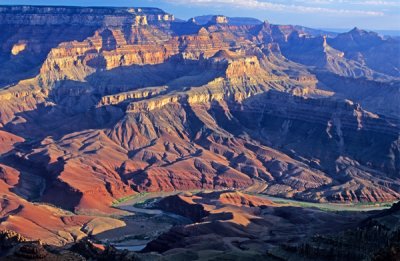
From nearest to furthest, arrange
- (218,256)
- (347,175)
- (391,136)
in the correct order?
(218,256) < (347,175) < (391,136)

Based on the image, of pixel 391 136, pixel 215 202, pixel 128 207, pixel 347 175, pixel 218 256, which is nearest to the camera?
pixel 218 256

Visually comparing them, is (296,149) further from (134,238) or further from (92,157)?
(134,238)

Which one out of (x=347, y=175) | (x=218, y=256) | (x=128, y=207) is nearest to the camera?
(x=218, y=256)

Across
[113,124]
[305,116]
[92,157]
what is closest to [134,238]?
[92,157]

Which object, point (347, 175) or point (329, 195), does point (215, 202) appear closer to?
point (329, 195)

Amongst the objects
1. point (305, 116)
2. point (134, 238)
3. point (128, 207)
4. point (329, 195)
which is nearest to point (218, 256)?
point (134, 238)

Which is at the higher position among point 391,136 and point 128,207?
point 391,136

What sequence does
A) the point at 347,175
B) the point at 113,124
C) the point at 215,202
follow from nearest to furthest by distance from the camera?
the point at 215,202
the point at 347,175
the point at 113,124

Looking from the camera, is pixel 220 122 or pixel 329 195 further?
pixel 220 122

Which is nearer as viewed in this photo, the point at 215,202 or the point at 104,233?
the point at 104,233
